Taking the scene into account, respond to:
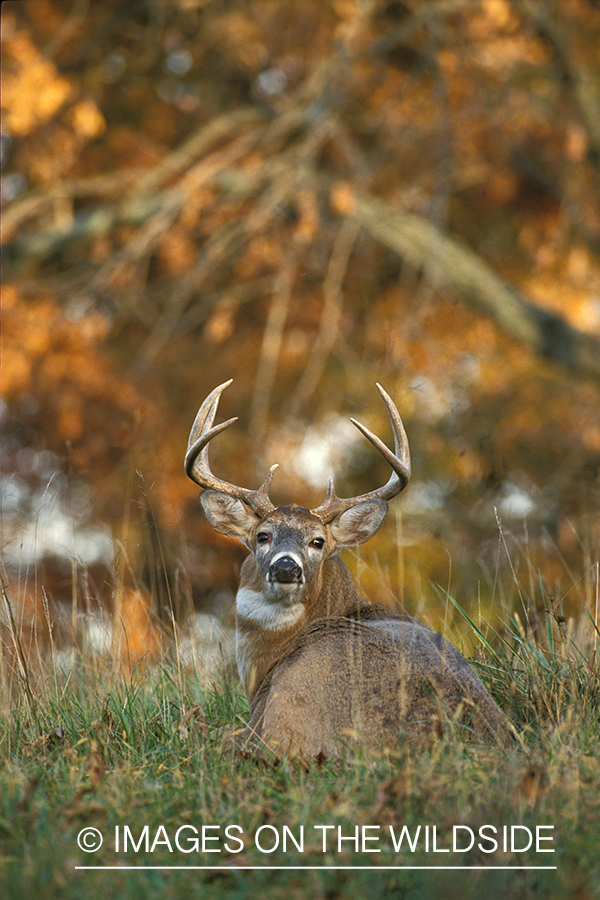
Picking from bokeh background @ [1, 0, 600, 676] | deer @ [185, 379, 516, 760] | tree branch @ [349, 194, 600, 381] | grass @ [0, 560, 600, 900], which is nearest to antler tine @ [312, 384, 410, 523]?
Result: deer @ [185, 379, 516, 760]

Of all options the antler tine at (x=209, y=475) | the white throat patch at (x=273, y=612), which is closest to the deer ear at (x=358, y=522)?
the antler tine at (x=209, y=475)

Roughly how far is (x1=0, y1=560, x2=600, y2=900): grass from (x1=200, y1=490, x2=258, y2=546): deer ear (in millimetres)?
1089

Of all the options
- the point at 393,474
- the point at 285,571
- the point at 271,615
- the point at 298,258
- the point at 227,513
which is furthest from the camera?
the point at 298,258

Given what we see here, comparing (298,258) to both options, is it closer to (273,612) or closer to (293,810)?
(273,612)

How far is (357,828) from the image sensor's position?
122 inches

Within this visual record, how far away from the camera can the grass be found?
9.31 feet

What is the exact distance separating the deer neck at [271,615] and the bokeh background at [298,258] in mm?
4342

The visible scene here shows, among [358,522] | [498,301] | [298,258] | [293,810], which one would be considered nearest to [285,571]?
[358,522]

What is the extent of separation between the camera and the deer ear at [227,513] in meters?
5.12

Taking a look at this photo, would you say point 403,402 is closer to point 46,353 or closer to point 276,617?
point 46,353

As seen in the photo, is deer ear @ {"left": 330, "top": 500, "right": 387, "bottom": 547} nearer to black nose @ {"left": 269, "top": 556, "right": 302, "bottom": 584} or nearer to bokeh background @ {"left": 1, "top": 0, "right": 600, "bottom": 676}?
black nose @ {"left": 269, "top": 556, "right": 302, "bottom": 584}

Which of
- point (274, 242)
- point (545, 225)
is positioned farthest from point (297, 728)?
point (545, 225)

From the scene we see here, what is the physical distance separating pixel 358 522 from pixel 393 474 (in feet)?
1.00

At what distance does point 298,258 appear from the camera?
36.9ft
